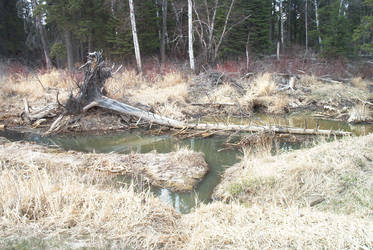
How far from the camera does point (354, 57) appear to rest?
71.5 feet

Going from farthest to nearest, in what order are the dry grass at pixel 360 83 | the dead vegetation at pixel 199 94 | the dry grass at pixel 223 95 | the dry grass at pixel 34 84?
the dry grass at pixel 360 83, the dry grass at pixel 223 95, the dry grass at pixel 34 84, the dead vegetation at pixel 199 94

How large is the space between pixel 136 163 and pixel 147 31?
54.4 ft

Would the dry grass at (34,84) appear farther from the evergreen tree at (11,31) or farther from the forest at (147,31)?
the evergreen tree at (11,31)

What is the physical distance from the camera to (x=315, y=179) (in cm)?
471

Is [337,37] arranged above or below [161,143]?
above

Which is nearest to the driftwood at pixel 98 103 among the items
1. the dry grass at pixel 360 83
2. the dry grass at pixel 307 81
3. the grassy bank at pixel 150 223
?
the grassy bank at pixel 150 223

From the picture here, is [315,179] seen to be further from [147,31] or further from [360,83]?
[147,31]

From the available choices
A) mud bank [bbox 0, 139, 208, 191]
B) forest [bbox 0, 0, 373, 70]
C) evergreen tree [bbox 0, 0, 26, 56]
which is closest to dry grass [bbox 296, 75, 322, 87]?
forest [bbox 0, 0, 373, 70]

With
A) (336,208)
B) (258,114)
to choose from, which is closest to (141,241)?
(336,208)

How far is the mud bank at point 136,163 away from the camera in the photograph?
584 centimetres

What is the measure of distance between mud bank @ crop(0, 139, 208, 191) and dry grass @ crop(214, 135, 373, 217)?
2.77ft

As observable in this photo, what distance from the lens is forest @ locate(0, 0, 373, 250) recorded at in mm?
3039

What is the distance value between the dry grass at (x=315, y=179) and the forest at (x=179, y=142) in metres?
0.02

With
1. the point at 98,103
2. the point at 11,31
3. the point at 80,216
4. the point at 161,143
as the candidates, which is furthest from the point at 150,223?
the point at 11,31
